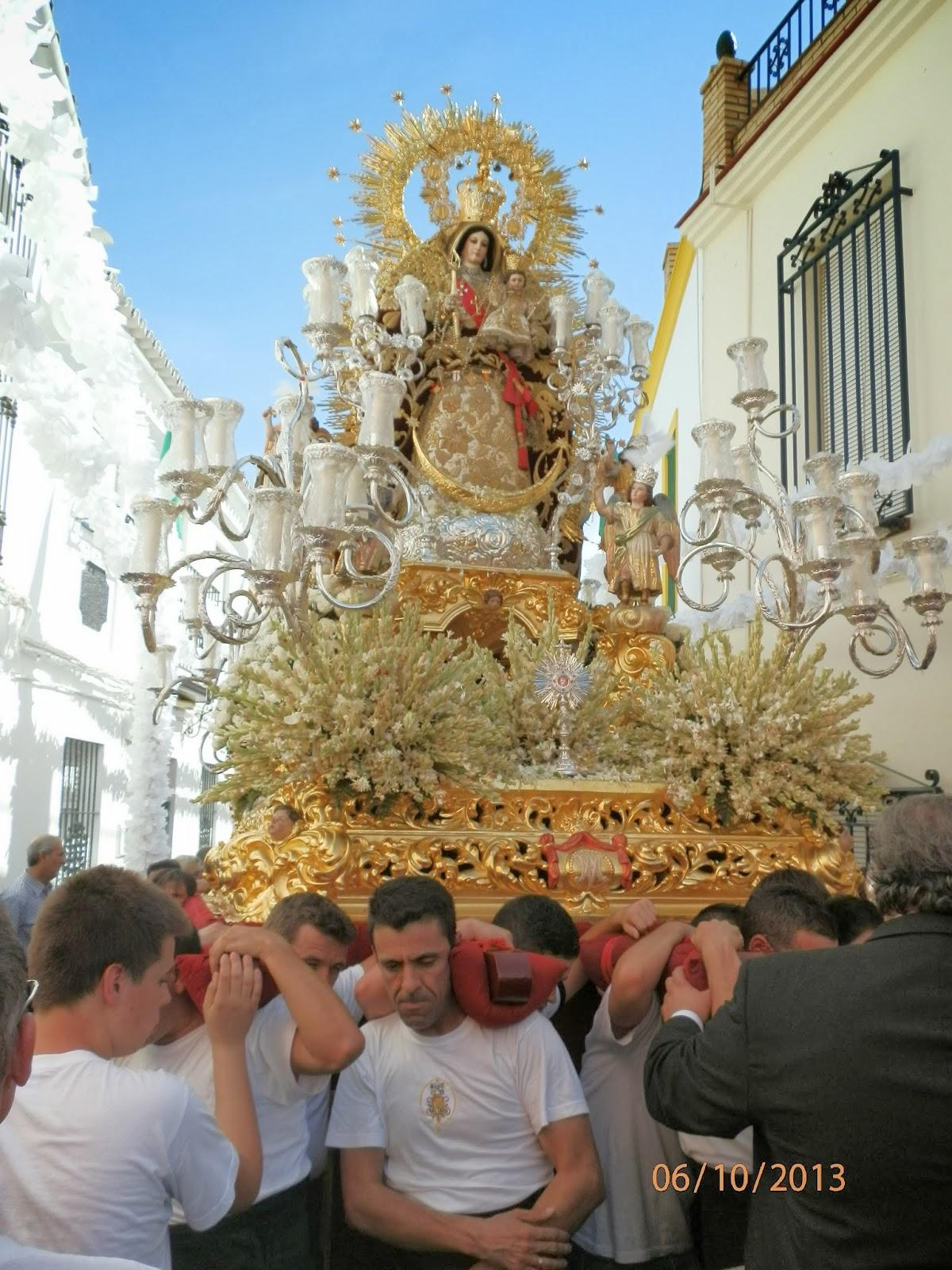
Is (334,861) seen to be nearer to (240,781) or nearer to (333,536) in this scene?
(240,781)

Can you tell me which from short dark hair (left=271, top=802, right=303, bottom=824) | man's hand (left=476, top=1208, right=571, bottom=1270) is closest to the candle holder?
short dark hair (left=271, top=802, right=303, bottom=824)

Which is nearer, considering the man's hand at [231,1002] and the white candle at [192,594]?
the man's hand at [231,1002]

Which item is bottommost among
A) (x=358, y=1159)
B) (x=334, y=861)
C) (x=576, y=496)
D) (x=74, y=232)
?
(x=358, y=1159)

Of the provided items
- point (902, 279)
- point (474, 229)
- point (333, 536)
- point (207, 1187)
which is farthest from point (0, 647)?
point (207, 1187)

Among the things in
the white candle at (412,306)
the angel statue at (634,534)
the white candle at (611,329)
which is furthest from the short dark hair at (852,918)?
the white candle at (412,306)

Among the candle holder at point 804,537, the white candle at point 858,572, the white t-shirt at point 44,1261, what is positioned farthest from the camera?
the white candle at point 858,572

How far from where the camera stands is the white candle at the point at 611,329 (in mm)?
5582

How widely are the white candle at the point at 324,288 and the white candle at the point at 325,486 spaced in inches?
48.5

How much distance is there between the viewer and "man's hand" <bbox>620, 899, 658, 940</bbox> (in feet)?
8.66

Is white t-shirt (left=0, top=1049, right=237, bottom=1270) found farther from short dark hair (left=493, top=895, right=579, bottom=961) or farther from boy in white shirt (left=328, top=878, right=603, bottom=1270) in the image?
short dark hair (left=493, top=895, right=579, bottom=961)

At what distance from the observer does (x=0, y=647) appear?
10047 millimetres

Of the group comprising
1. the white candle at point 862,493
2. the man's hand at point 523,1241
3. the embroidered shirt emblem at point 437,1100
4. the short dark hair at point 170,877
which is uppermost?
the white candle at point 862,493

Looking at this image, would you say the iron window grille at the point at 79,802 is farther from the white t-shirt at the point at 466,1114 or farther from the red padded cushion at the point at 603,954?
the white t-shirt at the point at 466,1114

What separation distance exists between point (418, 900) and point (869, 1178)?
99 cm
